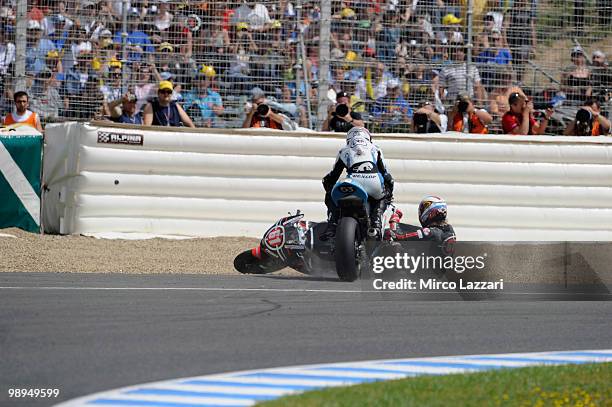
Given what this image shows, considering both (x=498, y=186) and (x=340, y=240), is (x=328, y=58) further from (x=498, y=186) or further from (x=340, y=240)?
(x=340, y=240)

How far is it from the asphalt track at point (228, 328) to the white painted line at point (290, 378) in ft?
0.39

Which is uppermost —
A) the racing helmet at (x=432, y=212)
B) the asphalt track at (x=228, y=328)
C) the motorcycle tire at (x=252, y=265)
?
the racing helmet at (x=432, y=212)

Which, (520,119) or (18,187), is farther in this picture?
(520,119)

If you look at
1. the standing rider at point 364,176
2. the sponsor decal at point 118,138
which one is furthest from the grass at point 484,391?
the sponsor decal at point 118,138

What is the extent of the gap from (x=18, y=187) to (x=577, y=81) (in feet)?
23.8

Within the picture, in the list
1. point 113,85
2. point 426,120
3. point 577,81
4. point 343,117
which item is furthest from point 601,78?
point 113,85

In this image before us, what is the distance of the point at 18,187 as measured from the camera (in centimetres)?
1257

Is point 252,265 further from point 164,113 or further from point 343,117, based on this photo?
point 164,113

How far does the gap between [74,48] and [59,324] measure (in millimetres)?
7554

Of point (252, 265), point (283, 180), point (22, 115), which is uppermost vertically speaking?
point (22, 115)

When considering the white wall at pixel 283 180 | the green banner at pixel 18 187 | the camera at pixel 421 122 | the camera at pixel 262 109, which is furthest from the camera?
the camera at pixel 421 122

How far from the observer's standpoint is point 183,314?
6902 millimetres

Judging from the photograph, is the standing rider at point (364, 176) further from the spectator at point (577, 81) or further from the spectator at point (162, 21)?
the spectator at point (577, 81)

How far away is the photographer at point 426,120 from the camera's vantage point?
13352 millimetres
